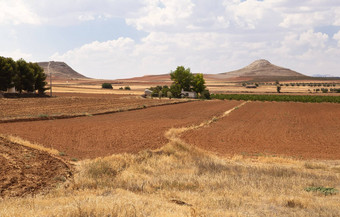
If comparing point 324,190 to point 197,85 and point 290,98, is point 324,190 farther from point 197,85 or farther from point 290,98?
point 197,85

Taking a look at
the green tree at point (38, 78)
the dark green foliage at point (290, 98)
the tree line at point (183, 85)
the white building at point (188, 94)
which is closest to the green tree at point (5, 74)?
the green tree at point (38, 78)

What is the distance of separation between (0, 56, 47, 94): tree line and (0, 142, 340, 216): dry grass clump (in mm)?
61655

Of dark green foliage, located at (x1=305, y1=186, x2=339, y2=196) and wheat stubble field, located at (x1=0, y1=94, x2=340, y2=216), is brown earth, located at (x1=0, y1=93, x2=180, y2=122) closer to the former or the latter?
wheat stubble field, located at (x1=0, y1=94, x2=340, y2=216)

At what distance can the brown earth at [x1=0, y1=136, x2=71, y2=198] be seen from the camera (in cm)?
1136

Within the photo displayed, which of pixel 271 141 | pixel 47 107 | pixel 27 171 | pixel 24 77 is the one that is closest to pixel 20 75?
pixel 24 77

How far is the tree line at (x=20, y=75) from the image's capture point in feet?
226

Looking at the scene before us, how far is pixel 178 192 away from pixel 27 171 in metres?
6.90

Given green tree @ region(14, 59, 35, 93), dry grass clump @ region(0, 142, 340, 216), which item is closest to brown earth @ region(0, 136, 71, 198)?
dry grass clump @ region(0, 142, 340, 216)

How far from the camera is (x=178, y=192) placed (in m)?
10.1

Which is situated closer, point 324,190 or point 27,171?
point 324,190

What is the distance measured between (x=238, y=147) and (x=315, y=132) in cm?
1357

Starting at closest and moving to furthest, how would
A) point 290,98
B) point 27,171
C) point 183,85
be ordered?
point 27,171 → point 290,98 → point 183,85

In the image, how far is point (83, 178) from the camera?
12.3 metres

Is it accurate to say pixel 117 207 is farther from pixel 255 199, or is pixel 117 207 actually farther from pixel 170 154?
pixel 170 154
